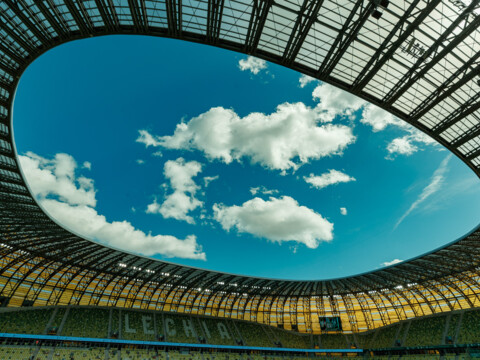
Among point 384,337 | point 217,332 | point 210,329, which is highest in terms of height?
point 384,337

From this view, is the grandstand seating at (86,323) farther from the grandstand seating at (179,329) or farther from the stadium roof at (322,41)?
the stadium roof at (322,41)

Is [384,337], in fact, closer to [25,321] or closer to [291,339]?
[291,339]

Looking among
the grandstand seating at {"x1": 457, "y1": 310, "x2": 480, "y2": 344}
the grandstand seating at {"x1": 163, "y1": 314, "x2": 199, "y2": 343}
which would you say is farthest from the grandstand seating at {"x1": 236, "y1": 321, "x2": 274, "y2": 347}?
the grandstand seating at {"x1": 457, "y1": 310, "x2": 480, "y2": 344}

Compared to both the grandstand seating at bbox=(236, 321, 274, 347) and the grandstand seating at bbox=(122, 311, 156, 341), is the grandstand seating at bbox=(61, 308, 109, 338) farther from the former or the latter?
the grandstand seating at bbox=(236, 321, 274, 347)

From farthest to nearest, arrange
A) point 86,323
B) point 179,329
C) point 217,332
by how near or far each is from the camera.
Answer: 1. point 217,332
2. point 179,329
3. point 86,323

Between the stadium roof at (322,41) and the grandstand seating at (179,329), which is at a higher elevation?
the stadium roof at (322,41)

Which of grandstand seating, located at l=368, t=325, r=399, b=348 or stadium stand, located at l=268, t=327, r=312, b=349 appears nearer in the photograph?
grandstand seating, located at l=368, t=325, r=399, b=348

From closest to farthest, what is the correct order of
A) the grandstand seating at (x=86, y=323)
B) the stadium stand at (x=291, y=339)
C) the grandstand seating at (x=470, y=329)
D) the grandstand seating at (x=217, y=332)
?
the grandstand seating at (x=470, y=329)
the grandstand seating at (x=86, y=323)
the grandstand seating at (x=217, y=332)
the stadium stand at (x=291, y=339)

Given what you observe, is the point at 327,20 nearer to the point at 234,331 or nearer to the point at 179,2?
the point at 179,2

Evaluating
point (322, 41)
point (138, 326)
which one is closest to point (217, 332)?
point (138, 326)

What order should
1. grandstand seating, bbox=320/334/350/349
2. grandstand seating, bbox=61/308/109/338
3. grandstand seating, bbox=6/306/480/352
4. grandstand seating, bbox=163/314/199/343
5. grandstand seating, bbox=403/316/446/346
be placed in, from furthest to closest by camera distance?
1. grandstand seating, bbox=320/334/350/349
2. grandstand seating, bbox=163/314/199/343
3. grandstand seating, bbox=403/316/446/346
4. grandstand seating, bbox=61/308/109/338
5. grandstand seating, bbox=6/306/480/352

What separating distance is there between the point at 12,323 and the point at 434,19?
66567 mm


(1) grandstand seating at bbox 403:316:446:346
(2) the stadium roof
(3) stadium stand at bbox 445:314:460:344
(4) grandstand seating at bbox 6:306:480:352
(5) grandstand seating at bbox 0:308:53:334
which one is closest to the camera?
(2) the stadium roof

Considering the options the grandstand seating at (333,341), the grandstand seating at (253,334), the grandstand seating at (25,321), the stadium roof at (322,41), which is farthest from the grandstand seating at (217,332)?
the stadium roof at (322,41)
